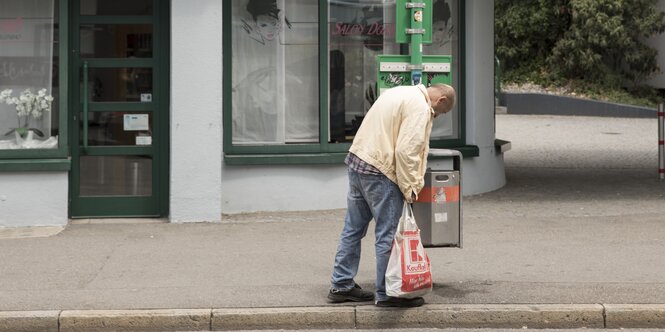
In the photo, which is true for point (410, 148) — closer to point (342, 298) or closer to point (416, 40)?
point (342, 298)

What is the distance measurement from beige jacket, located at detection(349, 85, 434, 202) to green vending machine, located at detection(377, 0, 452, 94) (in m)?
1.54

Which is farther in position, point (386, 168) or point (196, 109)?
point (196, 109)

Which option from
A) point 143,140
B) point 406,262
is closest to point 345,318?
point 406,262

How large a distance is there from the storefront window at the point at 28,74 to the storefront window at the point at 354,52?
294cm

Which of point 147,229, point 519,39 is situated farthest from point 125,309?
point 519,39

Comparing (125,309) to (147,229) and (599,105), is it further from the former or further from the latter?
(599,105)

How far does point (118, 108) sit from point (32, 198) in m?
1.26

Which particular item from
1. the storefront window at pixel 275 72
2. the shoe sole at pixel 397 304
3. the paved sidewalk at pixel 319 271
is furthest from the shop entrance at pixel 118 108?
the shoe sole at pixel 397 304

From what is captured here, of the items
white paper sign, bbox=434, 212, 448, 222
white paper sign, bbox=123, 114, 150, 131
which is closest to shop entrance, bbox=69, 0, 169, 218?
white paper sign, bbox=123, 114, 150, 131

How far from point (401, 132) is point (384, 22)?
5.62m

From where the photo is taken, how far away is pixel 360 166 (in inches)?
329

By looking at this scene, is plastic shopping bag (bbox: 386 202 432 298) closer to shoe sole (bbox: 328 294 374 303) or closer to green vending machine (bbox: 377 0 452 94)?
shoe sole (bbox: 328 294 374 303)

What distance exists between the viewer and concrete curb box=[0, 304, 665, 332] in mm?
8320

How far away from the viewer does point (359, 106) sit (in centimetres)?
1362
